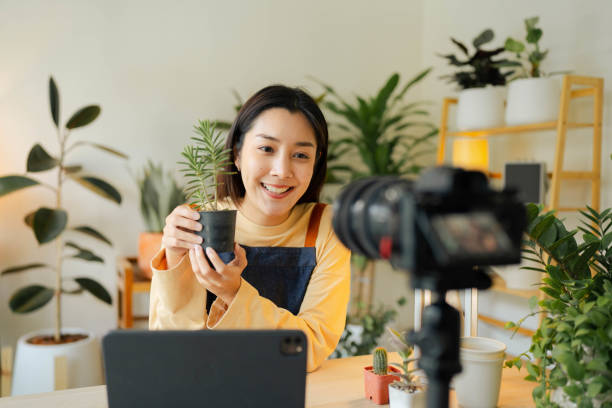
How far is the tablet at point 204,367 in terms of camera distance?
0.67 m

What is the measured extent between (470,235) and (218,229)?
55 centimetres

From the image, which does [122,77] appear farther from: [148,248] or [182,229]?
[182,229]

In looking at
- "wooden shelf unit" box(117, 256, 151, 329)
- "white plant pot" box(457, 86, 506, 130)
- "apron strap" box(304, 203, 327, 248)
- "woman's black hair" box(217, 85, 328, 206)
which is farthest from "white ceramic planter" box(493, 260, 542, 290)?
"wooden shelf unit" box(117, 256, 151, 329)

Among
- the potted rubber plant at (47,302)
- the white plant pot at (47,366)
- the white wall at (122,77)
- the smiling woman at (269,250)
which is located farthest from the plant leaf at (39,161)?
the smiling woman at (269,250)

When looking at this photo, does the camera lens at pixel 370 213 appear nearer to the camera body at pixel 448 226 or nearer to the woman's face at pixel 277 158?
the camera body at pixel 448 226

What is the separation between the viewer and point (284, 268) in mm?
1481

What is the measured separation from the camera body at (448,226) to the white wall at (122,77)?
2.60m

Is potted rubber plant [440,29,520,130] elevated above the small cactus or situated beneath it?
elevated above

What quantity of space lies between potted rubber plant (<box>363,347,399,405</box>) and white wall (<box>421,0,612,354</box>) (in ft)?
4.66

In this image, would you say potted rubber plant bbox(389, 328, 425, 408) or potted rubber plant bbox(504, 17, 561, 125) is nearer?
potted rubber plant bbox(389, 328, 425, 408)

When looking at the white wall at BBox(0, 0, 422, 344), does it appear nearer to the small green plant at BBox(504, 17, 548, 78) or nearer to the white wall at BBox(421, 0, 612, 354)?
the white wall at BBox(421, 0, 612, 354)

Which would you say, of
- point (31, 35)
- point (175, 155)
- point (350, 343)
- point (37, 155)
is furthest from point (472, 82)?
point (31, 35)

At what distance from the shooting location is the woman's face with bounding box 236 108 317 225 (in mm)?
1331

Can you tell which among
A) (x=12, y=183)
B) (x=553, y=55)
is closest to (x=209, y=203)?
(x=12, y=183)
